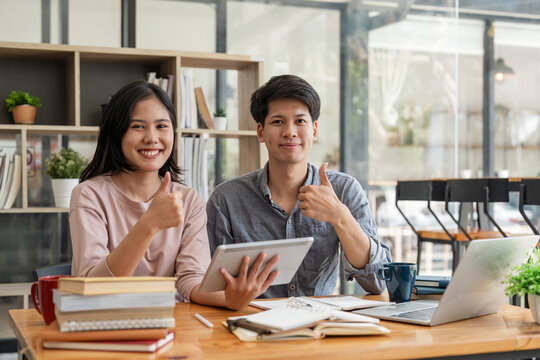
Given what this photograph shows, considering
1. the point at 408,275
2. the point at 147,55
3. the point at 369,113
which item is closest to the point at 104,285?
the point at 408,275

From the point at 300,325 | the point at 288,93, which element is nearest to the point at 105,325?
the point at 300,325

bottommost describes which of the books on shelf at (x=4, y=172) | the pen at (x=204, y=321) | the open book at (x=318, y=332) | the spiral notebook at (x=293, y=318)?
the pen at (x=204, y=321)

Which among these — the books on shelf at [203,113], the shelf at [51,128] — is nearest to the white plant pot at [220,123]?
the books on shelf at [203,113]

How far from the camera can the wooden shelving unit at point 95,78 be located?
358 centimetres

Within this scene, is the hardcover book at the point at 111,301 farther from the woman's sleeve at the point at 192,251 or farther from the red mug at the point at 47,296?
Answer: the woman's sleeve at the point at 192,251

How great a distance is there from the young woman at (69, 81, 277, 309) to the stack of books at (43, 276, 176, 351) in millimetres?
488

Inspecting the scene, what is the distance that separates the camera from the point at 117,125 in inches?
72.9

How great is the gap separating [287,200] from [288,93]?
1.09ft

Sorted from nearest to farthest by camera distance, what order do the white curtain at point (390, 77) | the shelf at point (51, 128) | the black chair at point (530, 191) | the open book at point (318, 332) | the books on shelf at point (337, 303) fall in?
the open book at point (318, 332) → the books on shelf at point (337, 303) → the shelf at point (51, 128) → the black chair at point (530, 191) → the white curtain at point (390, 77)

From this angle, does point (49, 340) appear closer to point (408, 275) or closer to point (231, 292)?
point (231, 292)

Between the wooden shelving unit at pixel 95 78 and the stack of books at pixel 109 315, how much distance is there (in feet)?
8.07

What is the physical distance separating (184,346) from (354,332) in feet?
1.06

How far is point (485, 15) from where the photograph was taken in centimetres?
604

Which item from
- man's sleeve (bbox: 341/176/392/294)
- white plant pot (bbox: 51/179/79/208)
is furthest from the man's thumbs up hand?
white plant pot (bbox: 51/179/79/208)
